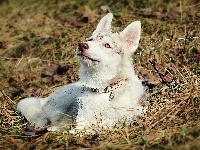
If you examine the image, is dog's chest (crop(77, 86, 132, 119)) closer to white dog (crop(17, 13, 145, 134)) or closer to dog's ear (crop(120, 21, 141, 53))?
white dog (crop(17, 13, 145, 134))

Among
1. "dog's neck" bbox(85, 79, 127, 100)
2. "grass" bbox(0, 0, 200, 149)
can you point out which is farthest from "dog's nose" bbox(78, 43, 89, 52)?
"grass" bbox(0, 0, 200, 149)

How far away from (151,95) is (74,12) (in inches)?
154

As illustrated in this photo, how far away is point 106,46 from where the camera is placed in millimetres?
5434

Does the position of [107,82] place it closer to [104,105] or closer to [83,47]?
[104,105]

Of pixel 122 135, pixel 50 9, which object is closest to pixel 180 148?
pixel 122 135

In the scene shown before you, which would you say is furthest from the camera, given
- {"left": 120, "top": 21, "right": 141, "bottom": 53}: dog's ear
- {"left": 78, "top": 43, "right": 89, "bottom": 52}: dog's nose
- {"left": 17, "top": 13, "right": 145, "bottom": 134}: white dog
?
{"left": 120, "top": 21, "right": 141, "bottom": 53}: dog's ear

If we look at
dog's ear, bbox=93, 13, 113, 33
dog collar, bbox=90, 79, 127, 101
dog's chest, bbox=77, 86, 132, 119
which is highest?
dog's ear, bbox=93, 13, 113, 33

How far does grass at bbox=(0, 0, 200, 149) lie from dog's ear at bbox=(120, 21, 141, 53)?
657mm

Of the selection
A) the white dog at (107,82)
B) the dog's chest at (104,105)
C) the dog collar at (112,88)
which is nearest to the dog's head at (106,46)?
the white dog at (107,82)

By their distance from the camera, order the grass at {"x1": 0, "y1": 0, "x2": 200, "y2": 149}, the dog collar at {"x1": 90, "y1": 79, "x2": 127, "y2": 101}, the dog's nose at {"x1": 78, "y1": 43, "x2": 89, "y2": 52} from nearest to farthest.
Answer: the grass at {"x1": 0, "y1": 0, "x2": 200, "y2": 149}
the dog's nose at {"x1": 78, "y1": 43, "x2": 89, "y2": 52}
the dog collar at {"x1": 90, "y1": 79, "x2": 127, "y2": 101}

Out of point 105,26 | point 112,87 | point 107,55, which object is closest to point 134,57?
point 105,26

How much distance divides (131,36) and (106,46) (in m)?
0.43

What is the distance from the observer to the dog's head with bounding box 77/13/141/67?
5.23 m

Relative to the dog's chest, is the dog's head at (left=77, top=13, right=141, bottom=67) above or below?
above
